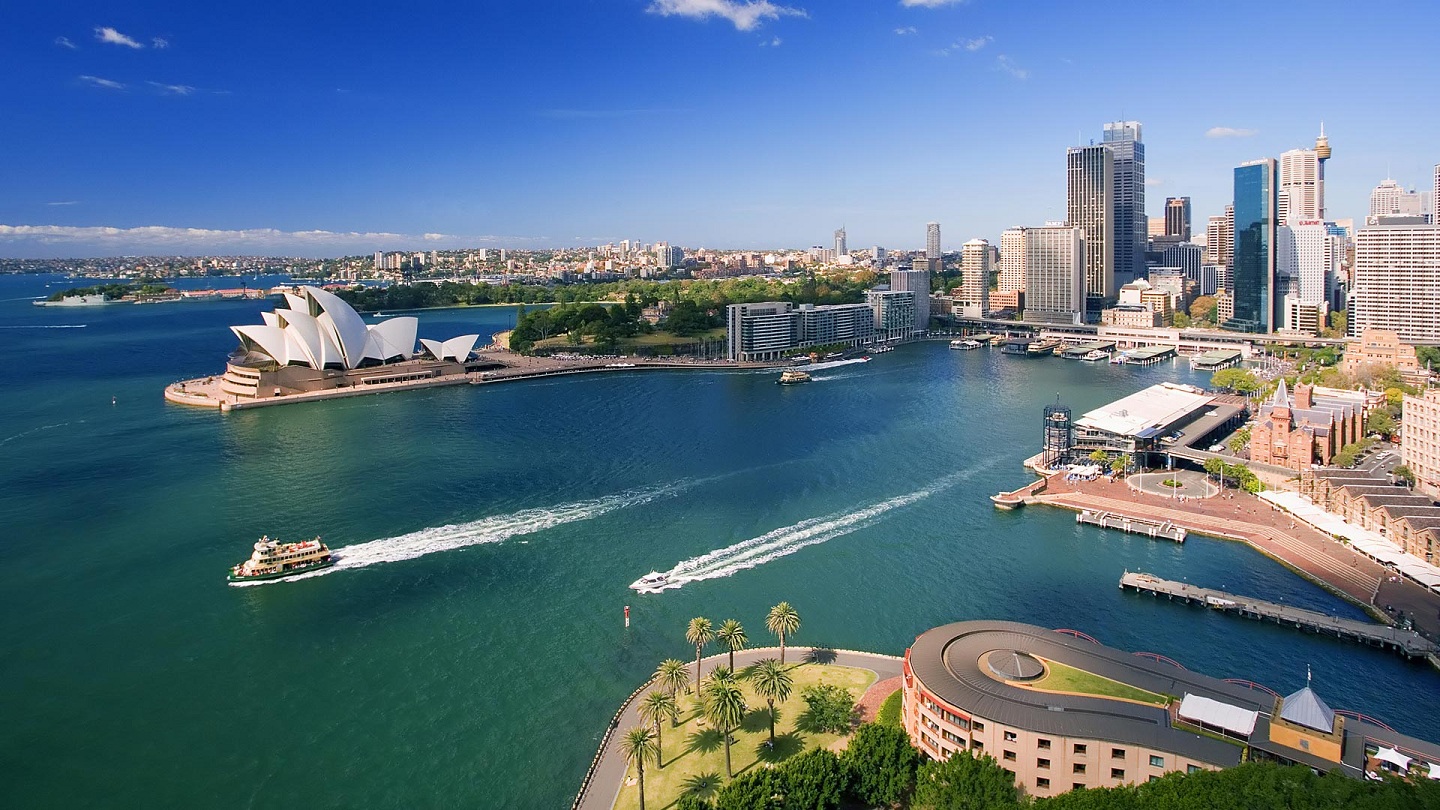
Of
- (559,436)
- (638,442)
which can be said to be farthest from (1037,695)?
(559,436)

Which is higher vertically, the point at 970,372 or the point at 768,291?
the point at 768,291

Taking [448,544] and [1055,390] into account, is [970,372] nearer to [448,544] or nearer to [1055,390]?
[1055,390]

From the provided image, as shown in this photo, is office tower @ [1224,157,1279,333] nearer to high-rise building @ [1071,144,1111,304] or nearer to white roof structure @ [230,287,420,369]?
high-rise building @ [1071,144,1111,304]

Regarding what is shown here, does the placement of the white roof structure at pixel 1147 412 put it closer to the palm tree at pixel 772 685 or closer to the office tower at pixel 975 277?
the palm tree at pixel 772 685

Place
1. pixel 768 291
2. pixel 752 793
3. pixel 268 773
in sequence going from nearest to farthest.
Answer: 1. pixel 752 793
2. pixel 268 773
3. pixel 768 291

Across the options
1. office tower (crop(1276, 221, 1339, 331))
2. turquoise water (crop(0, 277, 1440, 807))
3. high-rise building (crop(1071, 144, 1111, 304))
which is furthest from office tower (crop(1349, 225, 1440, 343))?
high-rise building (crop(1071, 144, 1111, 304))

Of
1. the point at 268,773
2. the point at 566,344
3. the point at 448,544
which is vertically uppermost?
the point at 566,344

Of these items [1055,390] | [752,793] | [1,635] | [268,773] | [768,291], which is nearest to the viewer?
[752,793]

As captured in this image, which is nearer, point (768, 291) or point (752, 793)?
point (752, 793)
